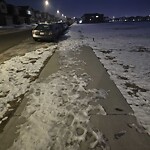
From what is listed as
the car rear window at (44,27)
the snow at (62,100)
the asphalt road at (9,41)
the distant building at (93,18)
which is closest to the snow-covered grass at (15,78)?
the snow at (62,100)

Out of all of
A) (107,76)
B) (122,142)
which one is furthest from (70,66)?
(122,142)

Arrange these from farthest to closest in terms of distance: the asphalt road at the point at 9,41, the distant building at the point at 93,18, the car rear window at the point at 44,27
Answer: the distant building at the point at 93,18
the car rear window at the point at 44,27
the asphalt road at the point at 9,41

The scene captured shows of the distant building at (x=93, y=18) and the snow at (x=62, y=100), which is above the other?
the snow at (x=62, y=100)

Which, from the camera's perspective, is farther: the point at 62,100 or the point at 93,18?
the point at 93,18

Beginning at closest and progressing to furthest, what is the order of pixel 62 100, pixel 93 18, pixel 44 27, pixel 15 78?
pixel 62 100, pixel 15 78, pixel 44 27, pixel 93 18

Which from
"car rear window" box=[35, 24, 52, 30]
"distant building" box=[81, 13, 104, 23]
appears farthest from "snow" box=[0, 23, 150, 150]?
"distant building" box=[81, 13, 104, 23]

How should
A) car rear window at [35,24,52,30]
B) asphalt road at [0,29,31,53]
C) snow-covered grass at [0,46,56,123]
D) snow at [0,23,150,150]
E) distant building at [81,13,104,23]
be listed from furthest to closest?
1. distant building at [81,13,104,23]
2. car rear window at [35,24,52,30]
3. asphalt road at [0,29,31,53]
4. snow-covered grass at [0,46,56,123]
5. snow at [0,23,150,150]

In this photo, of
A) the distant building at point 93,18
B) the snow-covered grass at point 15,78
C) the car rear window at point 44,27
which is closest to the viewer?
the snow-covered grass at point 15,78

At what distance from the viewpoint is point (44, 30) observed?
18.9 m

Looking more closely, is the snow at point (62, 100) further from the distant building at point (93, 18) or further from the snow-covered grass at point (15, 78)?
the distant building at point (93, 18)

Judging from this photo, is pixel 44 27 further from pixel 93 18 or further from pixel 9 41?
pixel 93 18

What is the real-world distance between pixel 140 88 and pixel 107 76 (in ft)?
5.09

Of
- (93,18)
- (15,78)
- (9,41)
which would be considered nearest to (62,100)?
(15,78)

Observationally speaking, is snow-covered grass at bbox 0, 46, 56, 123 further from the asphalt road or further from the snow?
the asphalt road
